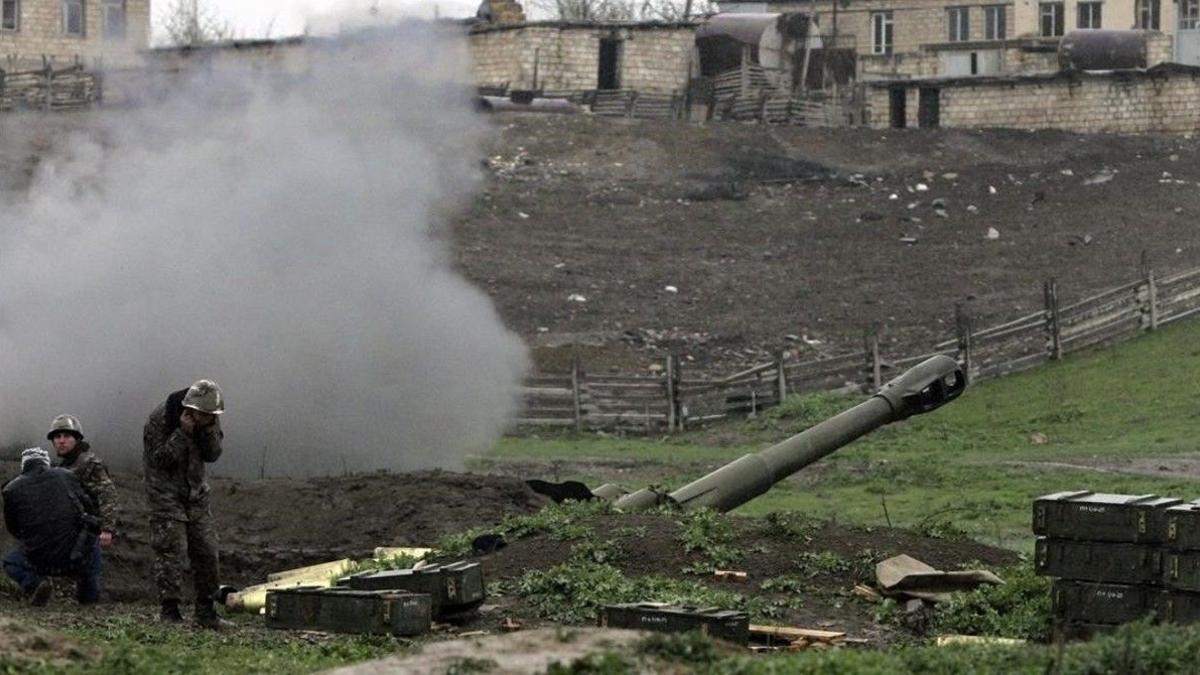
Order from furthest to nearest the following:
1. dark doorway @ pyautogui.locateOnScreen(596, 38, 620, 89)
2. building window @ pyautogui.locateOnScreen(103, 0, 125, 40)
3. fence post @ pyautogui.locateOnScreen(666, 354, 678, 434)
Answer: dark doorway @ pyautogui.locateOnScreen(596, 38, 620, 89)
building window @ pyautogui.locateOnScreen(103, 0, 125, 40)
fence post @ pyautogui.locateOnScreen(666, 354, 678, 434)

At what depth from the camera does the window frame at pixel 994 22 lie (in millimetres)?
79125

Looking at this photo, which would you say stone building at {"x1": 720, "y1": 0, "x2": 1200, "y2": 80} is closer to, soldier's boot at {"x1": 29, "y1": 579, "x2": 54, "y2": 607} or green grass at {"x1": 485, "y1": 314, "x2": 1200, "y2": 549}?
green grass at {"x1": 485, "y1": 314, "x2": 1200, "y2": 549}

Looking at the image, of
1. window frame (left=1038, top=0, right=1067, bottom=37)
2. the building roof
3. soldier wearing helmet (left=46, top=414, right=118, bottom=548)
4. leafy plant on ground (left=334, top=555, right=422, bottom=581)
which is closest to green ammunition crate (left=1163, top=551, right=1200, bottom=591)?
leafy plant on ground (left=334, top=555, right=422, bottom=581)

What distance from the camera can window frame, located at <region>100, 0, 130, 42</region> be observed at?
6600cm

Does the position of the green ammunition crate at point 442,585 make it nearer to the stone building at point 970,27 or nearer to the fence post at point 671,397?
the fence post at point 671,397

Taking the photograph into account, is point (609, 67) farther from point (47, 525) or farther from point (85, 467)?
point (47, 525)

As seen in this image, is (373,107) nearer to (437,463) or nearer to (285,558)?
(437,463)

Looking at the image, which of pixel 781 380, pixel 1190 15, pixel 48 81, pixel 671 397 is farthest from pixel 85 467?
pixel 1190 15

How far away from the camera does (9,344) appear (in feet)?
92.7

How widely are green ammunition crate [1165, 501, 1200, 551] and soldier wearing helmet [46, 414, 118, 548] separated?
7863mm

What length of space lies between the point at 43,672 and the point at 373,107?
19897mm

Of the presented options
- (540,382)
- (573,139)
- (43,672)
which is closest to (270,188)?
(540,382)

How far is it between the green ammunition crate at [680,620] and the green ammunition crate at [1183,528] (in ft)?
8.91

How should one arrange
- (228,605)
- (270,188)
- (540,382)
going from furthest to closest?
1. (540,382)
2. (270,188)
3. (228,605)
